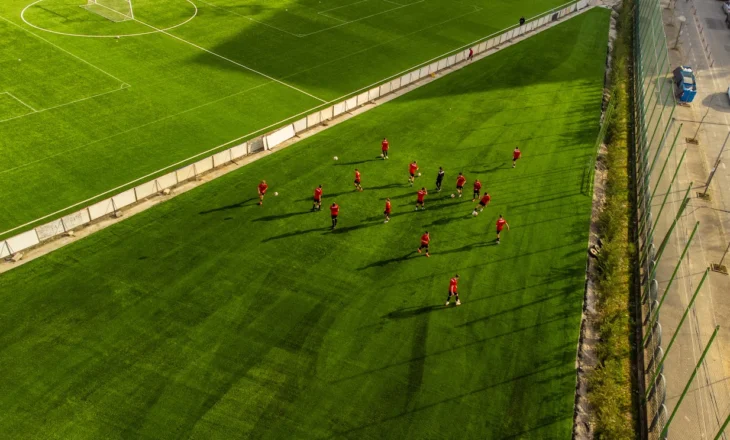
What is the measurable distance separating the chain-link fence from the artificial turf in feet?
9.68

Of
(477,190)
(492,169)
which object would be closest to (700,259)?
(477,190)

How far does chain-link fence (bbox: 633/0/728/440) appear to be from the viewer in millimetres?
22516

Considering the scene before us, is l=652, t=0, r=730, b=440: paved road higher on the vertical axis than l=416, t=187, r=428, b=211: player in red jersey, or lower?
lower

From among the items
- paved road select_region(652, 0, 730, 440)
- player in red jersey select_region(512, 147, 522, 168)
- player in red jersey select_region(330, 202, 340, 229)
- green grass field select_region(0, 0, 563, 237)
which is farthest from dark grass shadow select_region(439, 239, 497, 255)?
green grass field select_region(0, 0, 563, 237)

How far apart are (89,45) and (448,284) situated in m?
37.3

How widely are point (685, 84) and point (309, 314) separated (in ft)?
129

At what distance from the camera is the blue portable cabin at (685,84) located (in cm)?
4852

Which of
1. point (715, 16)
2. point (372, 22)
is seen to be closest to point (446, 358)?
point (372, 22)

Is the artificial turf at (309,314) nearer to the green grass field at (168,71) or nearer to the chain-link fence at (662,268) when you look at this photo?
the chain-link fence at (662,268)

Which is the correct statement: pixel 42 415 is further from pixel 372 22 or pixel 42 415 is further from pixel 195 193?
pixel 372 22

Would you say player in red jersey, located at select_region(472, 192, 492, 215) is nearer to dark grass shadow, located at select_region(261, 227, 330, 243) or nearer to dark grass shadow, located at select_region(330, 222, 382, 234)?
dark grass shadow, located at select_region(330, 222, 382, 234)

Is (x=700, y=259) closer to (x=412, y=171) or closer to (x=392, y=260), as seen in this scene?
(x=412, y=171)

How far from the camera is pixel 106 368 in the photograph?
22.5 m

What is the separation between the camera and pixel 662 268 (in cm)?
3011
